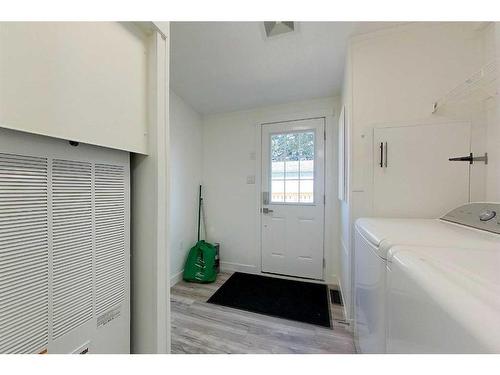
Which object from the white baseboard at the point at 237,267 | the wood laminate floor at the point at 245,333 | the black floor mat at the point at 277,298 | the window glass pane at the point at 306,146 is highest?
the window glass pane at the point at 306,146

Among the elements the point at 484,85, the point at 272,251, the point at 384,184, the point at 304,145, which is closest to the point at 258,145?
the point at 304,145

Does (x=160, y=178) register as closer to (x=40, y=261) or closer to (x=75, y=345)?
(x=40, y=261)

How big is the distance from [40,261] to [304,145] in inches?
103

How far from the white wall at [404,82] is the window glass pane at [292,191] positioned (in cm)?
106

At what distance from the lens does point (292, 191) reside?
2758 mm

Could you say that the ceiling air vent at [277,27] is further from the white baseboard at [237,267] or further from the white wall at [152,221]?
the white baseboard at [237,267]

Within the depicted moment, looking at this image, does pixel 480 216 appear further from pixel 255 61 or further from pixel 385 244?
pixel 255 61

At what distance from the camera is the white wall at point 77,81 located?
48cm

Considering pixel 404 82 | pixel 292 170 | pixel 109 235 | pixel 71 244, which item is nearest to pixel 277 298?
pixel 292 170

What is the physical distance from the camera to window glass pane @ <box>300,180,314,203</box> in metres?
2.69

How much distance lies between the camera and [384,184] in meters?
1.60

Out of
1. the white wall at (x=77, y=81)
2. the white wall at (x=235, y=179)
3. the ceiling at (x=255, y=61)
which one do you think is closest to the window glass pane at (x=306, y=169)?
the white wall at (x=235, y=179)

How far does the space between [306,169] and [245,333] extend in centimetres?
192

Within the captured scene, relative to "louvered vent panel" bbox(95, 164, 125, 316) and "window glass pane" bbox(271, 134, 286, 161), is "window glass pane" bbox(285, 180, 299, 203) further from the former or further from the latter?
"louvered vent panel" bbox(95, 164, 125, 316)
